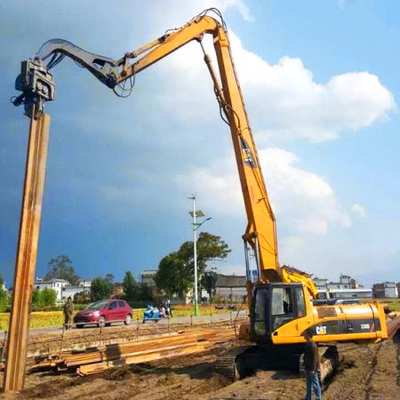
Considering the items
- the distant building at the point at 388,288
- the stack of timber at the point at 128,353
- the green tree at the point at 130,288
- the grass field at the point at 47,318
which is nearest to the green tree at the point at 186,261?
the green tree at the point at 130,288

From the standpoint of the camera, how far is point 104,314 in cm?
2761

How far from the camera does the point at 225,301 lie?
70938 mm

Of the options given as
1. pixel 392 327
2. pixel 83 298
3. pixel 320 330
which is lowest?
pixel 320 330

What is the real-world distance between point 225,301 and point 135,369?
58.1 metres

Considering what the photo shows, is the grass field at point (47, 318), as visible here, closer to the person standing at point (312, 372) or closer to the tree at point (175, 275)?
the person standing at point (312, 372)

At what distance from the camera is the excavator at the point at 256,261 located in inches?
465

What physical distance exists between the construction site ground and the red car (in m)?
12.8

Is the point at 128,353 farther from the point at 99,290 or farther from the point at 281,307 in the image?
the point at 99,290

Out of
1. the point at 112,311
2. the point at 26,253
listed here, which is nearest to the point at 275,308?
the point at 26,253

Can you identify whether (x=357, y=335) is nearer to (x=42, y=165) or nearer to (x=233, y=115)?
(x=233, y=115)

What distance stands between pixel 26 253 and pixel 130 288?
66100mm

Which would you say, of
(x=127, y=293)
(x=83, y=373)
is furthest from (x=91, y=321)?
(x=127, y=293)

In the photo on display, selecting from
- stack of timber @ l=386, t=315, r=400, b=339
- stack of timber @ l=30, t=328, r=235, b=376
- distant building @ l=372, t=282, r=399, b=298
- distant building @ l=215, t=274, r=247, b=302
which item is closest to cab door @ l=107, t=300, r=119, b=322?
stack of timber @ l=30, t=328, r=235, b=376

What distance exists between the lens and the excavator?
1181 centimetres
